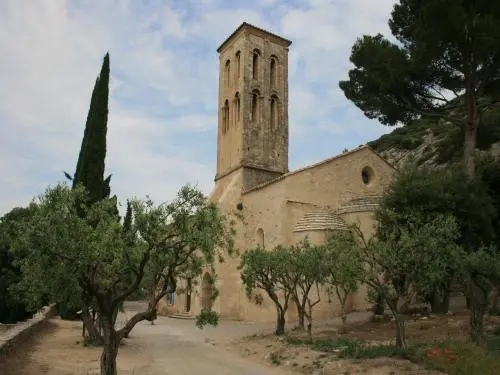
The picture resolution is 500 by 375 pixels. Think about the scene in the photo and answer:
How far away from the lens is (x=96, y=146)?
20406 mm

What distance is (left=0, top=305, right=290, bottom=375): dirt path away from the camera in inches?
452

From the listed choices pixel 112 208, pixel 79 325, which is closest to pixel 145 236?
pixel 112 208

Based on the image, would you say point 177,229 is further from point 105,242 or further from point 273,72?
point 273,72

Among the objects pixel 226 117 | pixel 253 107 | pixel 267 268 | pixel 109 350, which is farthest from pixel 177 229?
pixel 226 117

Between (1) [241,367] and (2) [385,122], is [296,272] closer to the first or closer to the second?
(1) [241,367]

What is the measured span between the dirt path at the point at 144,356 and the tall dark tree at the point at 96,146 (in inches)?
248

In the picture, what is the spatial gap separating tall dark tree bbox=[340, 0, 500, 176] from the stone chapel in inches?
220

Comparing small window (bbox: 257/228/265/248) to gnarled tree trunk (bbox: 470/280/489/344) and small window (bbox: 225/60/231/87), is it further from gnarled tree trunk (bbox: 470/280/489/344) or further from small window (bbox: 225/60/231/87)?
gnarled tree trunk (bbox: 470/280/489/344)

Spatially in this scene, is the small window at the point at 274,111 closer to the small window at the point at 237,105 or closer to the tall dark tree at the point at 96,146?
the small window at the point at 237,105

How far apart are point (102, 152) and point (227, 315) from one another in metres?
11.7

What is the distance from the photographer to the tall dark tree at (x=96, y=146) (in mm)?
20047

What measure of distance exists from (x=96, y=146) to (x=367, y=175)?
16.0 meters

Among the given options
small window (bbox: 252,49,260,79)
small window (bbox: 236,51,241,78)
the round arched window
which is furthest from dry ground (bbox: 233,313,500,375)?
small window (bbox: 236,51,241,78)

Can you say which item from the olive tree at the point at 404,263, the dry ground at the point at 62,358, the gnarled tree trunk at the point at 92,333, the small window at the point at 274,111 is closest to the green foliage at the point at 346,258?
the olive tree at the point at 404,263
